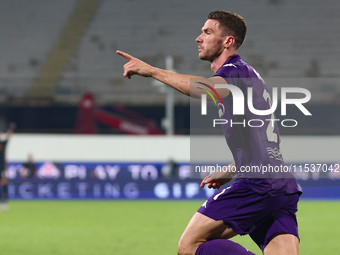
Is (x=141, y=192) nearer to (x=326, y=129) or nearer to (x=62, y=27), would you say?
(x=326, y=129)

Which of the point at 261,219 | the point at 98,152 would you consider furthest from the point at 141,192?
the point at 261,219

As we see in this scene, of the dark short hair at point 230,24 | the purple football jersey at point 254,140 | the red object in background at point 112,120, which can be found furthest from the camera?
the red object in background at point 112,120

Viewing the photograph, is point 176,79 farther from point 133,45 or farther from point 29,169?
point 133,45

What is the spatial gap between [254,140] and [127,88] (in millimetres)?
19002

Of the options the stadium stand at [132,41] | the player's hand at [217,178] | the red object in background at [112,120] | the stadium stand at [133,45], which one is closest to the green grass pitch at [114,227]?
the player's hand at [217,178]

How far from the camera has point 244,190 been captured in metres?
3.98

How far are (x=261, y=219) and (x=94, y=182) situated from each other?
1337cm

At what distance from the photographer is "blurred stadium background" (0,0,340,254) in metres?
18.5

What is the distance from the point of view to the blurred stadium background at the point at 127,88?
18547mm

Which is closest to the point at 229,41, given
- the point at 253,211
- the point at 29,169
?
the point at 253,211

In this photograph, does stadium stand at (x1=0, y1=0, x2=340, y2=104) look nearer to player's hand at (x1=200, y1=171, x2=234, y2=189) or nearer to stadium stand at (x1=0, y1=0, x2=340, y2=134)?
stadium stand at (x1=0, y1=0, x2=340, y2=134)

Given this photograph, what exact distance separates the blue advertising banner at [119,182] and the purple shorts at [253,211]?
39.8 ft

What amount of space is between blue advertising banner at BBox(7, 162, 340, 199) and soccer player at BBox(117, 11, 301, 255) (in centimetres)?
1214

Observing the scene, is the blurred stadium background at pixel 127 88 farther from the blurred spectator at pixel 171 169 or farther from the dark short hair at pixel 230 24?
the dark short hair at pixel 230 24
